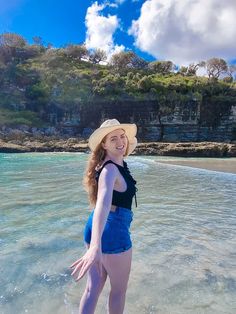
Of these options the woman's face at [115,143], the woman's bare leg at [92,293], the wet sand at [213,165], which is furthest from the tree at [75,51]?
the woman's bare leg at [92,293]

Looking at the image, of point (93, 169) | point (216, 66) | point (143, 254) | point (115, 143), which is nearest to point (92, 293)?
point (93, 169)

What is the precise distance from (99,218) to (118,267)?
50 cm

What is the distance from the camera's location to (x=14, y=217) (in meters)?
7.45

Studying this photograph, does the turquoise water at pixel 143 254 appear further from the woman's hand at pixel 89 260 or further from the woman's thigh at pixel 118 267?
the woman's hand at pixel 89 260

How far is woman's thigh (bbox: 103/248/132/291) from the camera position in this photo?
2662 millimetres

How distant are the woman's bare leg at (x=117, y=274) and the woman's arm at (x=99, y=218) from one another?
28 centimetres

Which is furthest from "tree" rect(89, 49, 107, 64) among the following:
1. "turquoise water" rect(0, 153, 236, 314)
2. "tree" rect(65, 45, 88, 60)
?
"turquoise water" rect(0, 153, 236, 314)

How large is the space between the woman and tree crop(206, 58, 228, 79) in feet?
244

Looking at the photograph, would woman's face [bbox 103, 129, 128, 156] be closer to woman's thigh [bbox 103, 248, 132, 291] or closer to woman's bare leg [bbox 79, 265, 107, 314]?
woman's thigh [bbox 103, 248, 132, 291]

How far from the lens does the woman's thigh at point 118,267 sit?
2.66m

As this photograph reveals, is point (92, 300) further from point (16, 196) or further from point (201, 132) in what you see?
point (201, 132)

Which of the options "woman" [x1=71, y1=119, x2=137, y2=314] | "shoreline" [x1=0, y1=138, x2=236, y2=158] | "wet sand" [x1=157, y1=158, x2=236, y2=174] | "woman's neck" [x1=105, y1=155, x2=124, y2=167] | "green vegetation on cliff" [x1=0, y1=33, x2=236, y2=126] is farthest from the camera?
"green vegetation on cliff" [x1=0, y1=33, x2=236, y2=126]

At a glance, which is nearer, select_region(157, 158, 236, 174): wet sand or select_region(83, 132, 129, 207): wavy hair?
select_region(83, 132, 129, 207): wavy hair

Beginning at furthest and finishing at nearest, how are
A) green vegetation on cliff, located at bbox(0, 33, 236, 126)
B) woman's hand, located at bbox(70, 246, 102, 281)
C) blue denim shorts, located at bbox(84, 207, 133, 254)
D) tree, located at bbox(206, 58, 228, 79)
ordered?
tree, located at bbox(206, 58, 228, 79)
green vegetation on cliff, located at bbox(0, 33, 236, 126)
blue denim shorts, located at bbox(84, 207, 133, 254)
woman's hand, located at bbox(70, 246, 102, 281)
